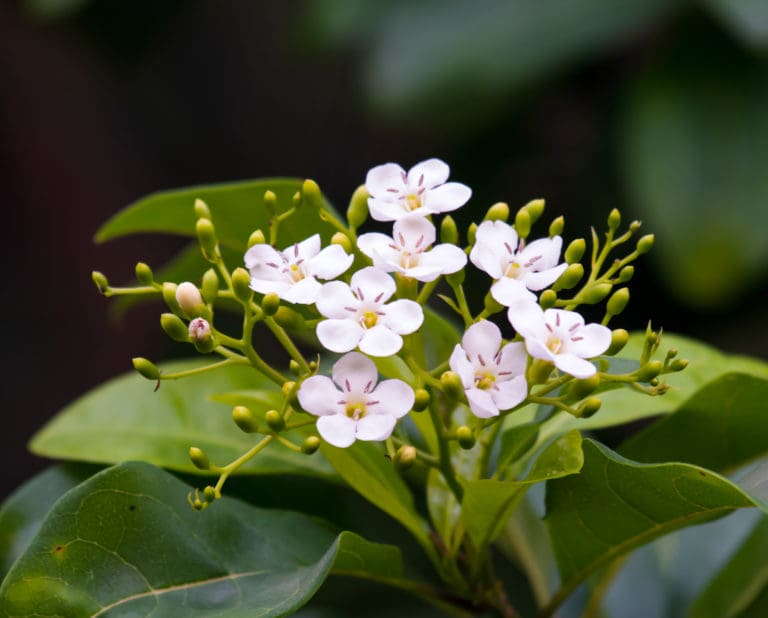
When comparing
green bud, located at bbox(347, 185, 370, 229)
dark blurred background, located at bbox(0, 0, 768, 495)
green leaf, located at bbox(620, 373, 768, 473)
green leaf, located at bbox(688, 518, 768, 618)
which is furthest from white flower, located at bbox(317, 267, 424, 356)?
dark blurred background, located at bbox(0, 0, 768, 495)

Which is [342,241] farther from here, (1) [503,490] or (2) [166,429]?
(2) [166,429]

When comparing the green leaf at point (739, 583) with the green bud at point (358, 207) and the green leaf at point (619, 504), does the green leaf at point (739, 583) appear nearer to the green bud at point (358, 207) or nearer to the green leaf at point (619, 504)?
the green leaf at point (619, 504)

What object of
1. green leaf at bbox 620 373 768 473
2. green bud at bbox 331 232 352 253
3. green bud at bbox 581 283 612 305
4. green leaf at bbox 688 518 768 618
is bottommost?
green leaf at bbox 688 518 768 618

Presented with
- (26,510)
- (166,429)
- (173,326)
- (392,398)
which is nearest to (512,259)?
(392,398)

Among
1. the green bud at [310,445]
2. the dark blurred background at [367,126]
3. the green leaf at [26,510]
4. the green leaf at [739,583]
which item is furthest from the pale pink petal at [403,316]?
the dark blurred background at [367,126]

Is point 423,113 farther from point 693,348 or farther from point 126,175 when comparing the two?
point 126,175

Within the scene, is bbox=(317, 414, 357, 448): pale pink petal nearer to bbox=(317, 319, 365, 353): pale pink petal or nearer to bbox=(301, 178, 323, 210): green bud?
bbox=(317, 319, 365, 353): pale pink petal
